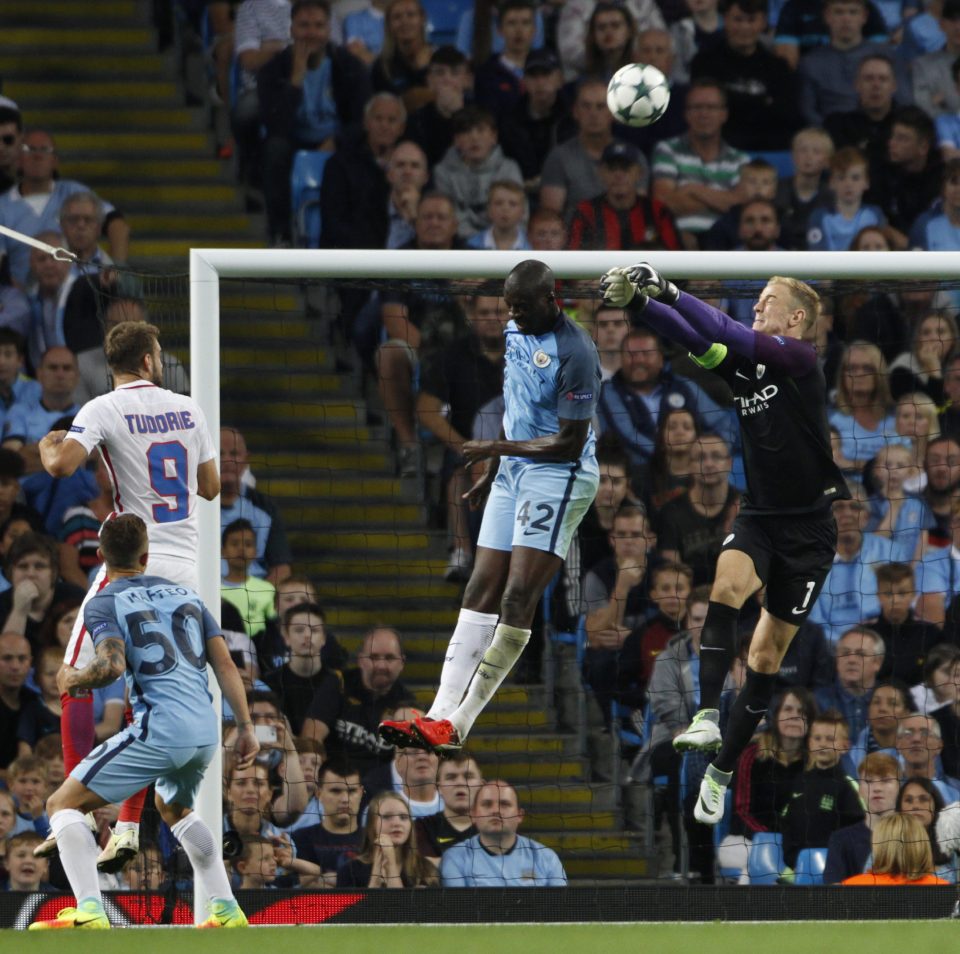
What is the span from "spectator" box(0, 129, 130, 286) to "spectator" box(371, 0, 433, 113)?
6.99 feet

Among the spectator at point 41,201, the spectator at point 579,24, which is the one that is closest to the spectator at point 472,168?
the spectator at point 579,24

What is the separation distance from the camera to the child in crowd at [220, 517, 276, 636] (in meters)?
10.3

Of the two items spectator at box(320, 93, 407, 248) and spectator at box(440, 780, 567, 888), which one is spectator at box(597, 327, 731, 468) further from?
spectator at box(440, 780, 567, 888)

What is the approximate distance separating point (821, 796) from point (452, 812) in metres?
1.93

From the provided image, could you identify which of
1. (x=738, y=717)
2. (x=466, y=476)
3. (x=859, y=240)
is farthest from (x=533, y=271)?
(x=859, y=240)

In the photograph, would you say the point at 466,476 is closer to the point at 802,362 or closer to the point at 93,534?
the point at 93,534

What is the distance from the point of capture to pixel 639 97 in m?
8.50

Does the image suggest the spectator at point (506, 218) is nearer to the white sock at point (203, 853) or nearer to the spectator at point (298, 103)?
the spectator at point (298, 103)

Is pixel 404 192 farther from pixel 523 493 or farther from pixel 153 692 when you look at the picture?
pixel 153 692

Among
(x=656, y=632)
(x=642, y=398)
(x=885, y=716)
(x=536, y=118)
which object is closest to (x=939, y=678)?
(x=885, y=716)

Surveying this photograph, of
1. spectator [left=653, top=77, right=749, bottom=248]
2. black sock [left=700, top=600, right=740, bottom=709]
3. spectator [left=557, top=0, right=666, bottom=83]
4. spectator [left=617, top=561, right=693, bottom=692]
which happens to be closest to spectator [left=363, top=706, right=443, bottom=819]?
spectator [left=617, top=561, right=693, bottom=692]

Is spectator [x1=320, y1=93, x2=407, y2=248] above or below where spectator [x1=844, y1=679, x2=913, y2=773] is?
above

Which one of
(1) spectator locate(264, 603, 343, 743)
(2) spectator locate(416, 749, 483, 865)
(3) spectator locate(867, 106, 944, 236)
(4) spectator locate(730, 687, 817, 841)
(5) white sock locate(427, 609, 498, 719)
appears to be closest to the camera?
(5) white sock locate(427, 609, 498, 719)

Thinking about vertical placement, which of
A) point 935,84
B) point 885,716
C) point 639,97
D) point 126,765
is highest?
point 935,84
